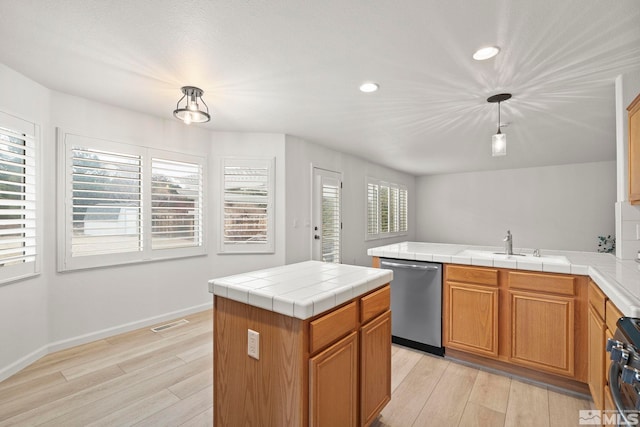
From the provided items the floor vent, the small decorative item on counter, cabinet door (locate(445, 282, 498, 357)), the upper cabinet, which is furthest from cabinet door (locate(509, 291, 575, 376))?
the small decorative item on counter

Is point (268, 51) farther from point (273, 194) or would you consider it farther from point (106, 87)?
point (273, 194)

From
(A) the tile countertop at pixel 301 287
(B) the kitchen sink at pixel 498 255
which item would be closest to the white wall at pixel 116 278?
(A) the tile countertop at pixel 301 287

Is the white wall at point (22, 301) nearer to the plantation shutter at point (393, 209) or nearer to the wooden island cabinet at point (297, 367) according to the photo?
the wooden island cabinet at point (297, 367)

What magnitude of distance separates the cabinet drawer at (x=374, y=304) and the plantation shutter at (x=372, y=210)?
4167 mm

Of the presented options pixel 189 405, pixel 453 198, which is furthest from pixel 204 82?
pixel 453 198

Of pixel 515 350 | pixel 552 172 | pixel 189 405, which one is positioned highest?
pixel 552 172

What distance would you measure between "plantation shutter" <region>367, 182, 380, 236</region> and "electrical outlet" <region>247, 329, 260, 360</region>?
15.6 feet

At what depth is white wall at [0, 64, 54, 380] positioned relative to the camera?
235 cm

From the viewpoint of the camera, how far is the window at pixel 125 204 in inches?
115

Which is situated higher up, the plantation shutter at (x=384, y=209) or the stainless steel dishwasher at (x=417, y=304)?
the plantation shutter at (x=384, y=209)

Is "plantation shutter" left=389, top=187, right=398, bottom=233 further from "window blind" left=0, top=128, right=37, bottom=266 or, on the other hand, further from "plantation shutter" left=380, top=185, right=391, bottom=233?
"window blind" left=0, top=128, right=37, bottom=266

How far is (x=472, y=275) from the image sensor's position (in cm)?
252

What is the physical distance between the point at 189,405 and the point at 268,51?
2.48 metres

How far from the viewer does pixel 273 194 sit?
4.18 metres
